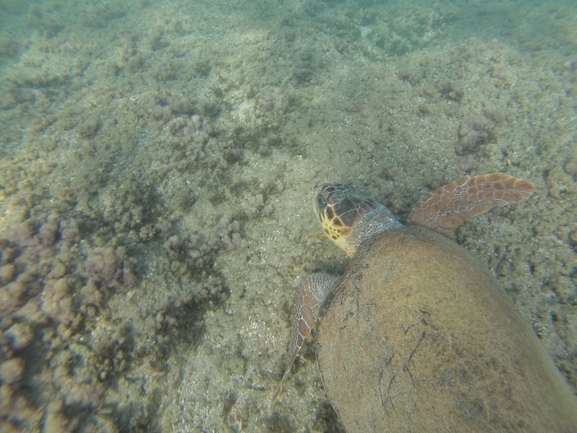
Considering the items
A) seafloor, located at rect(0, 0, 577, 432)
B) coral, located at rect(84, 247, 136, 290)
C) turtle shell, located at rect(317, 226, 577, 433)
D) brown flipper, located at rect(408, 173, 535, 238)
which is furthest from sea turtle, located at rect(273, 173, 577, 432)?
coral, located at rect(84, 247, 136, 290)

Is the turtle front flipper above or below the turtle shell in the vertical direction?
below

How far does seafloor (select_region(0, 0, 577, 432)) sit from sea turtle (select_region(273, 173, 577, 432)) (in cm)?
57

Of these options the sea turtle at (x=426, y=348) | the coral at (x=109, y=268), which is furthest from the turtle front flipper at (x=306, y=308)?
the coral at (x=109, y=268)

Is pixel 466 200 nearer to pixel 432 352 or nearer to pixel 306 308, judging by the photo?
pixel 432 352

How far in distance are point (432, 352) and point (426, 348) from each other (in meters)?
0.03

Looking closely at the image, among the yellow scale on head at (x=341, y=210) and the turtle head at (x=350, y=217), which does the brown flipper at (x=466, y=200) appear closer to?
the turtle head at (x=350, y=217)

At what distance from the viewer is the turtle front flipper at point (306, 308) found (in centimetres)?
226

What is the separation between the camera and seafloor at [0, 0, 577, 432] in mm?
2250

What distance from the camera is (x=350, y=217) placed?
9.04ft

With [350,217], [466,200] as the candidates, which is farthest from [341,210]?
[466,200]

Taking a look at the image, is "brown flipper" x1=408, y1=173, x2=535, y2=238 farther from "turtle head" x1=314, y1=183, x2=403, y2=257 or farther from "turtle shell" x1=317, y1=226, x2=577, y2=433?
"turtle shell" x1=317, y1=226, x2=577, y2=433

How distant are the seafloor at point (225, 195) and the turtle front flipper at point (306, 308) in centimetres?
20

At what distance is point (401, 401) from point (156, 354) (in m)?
2.03

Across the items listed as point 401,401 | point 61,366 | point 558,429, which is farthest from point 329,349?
point 61,366
